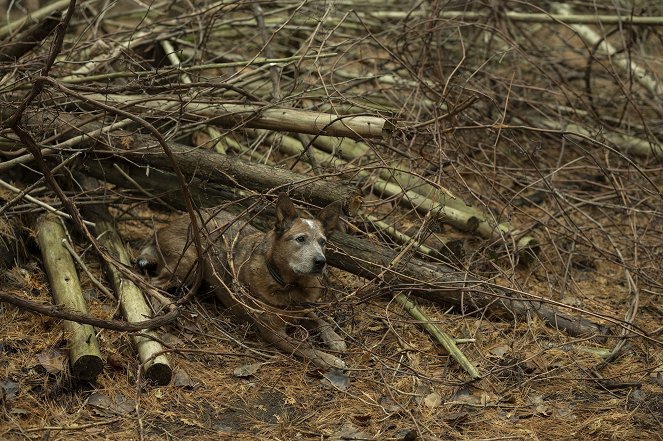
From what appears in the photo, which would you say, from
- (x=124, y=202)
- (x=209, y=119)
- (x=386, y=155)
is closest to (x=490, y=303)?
(x=386, y=155)

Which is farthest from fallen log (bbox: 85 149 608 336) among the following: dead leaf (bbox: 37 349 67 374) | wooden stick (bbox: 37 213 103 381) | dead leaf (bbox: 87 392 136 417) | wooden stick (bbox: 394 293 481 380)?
dead leaf (bbox: 87 392 136 417)

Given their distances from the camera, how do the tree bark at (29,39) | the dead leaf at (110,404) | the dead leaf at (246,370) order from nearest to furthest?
the dead leaf at (110,404) < the dead leaf at (246,370) < the tree bark at (29,39)

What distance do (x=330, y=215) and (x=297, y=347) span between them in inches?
40.8

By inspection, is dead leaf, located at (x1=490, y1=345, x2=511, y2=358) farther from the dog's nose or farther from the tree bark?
the tree bark

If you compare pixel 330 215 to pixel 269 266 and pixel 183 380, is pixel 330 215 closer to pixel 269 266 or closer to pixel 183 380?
pixel 269 266

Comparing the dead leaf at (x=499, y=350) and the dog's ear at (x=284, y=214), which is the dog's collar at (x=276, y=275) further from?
the dead leaf at (x=499, y=350)

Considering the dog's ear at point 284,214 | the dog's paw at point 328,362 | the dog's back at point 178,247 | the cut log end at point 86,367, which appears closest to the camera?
the cut log end at point 86,367

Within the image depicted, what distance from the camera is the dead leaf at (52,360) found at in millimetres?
5457

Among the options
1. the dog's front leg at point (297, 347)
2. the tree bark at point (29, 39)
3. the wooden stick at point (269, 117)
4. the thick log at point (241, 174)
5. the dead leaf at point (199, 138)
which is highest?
the tree bark at point (29, 39)

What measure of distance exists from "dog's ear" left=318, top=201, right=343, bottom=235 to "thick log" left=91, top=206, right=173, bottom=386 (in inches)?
58.4

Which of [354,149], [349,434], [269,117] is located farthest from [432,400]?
[354,149]

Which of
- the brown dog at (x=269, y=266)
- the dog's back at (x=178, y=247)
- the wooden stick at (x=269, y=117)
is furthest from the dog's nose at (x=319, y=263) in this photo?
the wooden stick at (x=269, y=117)

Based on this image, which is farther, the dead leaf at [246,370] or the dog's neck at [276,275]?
the dog's neck at [276,275]

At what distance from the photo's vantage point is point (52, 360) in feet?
18.2
